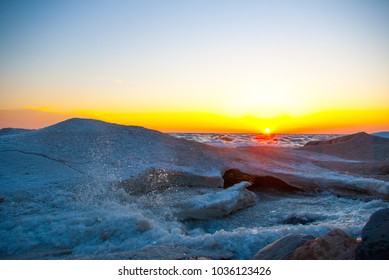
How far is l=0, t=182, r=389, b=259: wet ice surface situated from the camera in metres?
3.64

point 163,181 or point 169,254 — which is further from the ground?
point 163,181

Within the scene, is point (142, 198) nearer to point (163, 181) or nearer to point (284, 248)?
point (163, 181)

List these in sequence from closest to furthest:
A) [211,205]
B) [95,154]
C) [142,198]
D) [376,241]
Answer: [376,241] < [211,205] < [142,198] < [95,154]

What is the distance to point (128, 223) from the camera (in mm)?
4133

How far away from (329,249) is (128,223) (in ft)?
7.69

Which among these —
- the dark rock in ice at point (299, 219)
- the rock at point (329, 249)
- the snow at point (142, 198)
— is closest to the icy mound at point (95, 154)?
the snow at point (142, 198)

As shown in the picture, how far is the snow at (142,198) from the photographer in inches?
147

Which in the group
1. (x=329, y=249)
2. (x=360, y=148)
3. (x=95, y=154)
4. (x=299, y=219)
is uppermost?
(x=95, y=154)

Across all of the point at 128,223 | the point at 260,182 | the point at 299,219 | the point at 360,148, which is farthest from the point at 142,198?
the point at 360,148

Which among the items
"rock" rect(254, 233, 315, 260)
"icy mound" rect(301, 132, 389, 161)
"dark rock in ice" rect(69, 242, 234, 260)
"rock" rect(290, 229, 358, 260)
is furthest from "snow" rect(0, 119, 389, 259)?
"icy mound" rect(301, 132, 389, 161)

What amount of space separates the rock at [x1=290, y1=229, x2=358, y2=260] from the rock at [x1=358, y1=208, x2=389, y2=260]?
0.11 meters

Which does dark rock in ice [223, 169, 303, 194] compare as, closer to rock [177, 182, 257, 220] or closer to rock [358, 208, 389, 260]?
rock [177, 182, 257, 220]

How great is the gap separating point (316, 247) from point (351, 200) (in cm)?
450

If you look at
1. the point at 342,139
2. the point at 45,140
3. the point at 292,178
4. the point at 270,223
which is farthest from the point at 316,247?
the point at 342,139
